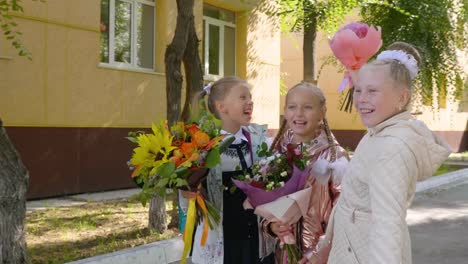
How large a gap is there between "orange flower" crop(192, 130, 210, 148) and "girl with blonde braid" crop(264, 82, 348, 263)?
404 mm

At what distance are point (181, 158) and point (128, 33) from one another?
25.2ft

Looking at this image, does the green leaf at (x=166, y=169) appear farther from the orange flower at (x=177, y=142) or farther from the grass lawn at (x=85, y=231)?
the grass lawn at (x=85, y=231)

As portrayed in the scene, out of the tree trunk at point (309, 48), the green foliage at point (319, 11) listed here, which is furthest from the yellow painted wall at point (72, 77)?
the tree trunk at point (309, 48)

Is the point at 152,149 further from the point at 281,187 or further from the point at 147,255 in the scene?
the point at 147,255

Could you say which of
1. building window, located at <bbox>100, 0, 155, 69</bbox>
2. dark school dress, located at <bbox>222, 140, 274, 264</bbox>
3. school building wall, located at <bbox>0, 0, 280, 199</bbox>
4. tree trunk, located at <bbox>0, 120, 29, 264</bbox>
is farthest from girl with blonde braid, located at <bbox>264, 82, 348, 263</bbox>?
building window, located at <bbox>100, 0, 155, 69</bbox>

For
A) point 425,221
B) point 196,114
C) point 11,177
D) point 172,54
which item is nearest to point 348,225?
point 196,114

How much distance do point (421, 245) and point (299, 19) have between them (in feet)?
19.9

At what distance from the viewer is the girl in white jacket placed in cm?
188

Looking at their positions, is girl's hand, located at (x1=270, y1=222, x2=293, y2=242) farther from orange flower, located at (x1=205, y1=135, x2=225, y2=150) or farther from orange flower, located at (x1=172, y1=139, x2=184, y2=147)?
orange flower, located at (x1=172, y1=139, x2=184, y2=147)

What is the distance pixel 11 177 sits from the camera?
410 cm

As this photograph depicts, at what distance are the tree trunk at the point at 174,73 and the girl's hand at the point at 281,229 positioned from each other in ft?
Answer: 10.8

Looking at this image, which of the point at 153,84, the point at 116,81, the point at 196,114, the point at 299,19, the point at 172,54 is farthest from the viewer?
the point at 299,19

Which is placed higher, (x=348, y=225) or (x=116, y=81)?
(x=116, y=81)

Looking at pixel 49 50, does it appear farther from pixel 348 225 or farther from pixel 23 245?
pixel 348 225
